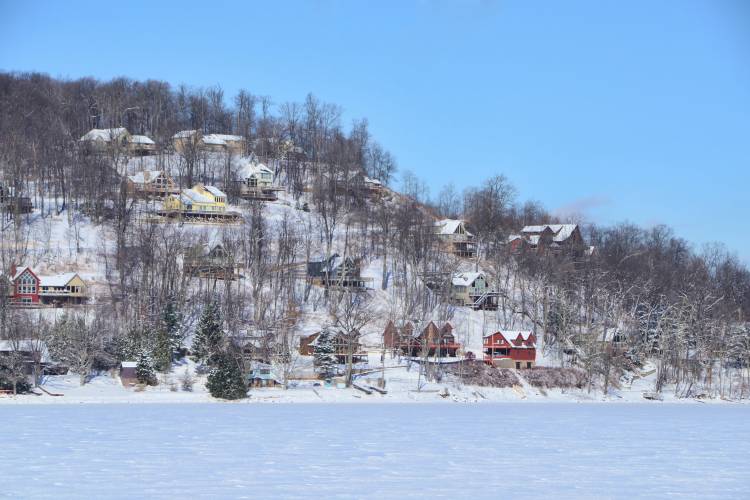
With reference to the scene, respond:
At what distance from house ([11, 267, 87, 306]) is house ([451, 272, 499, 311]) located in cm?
3421

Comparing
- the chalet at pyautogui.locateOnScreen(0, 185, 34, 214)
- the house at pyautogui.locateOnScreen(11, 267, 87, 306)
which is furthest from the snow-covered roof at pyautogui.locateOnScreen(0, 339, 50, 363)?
the chalet at pyautogui.locateOnScreen(0, 185, 34, 214)

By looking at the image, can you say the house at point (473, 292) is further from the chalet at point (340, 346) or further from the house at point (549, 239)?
the chalet at point (340, 346)

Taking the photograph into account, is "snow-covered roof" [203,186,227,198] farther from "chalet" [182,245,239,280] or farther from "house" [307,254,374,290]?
"house" [307,254,374,290]

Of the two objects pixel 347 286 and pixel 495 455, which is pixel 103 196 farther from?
pixel 495 455

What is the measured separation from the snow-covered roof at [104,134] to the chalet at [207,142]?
22.9 feet

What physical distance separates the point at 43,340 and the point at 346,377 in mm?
20046

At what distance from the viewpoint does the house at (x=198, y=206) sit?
9219 cm

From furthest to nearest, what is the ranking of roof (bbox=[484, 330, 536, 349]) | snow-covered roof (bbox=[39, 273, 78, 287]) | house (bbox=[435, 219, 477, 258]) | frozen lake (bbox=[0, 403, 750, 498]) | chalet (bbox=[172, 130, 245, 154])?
chalet (bbox=[172, 130, 245, 154]), house (bbox=[435, 219, 477, 258]), snow-covered roof (bbox=[39, 273, 78, 287]), roof (bbox=[484, 330, 536, 349]), frozen lake (bbox=[0, 403, 750, 498])

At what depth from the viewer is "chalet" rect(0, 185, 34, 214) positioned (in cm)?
8394

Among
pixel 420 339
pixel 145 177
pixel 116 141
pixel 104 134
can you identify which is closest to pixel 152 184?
pixel 145 177

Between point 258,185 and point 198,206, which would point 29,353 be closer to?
point 198,206

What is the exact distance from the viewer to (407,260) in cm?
8794

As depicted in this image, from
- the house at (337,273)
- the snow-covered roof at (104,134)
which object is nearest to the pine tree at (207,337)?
the house at (337,273)

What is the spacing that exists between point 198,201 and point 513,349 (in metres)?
40.9
